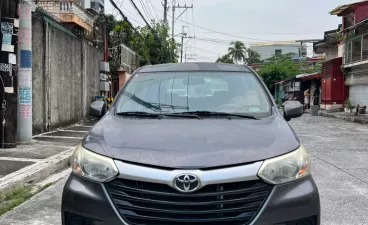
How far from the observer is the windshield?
11.6ft

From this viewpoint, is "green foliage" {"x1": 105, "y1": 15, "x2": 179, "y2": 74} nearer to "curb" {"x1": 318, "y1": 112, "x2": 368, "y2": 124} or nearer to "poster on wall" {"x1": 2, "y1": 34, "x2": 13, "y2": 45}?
"curb" {"x1": 318, "y1": 112, "x2": 368, "y2": 124}

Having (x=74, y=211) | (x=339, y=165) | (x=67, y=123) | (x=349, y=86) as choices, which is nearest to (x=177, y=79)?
(x=74, y=211)

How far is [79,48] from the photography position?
558 inches

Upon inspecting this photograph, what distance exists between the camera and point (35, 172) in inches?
238

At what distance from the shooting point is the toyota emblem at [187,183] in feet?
7.80

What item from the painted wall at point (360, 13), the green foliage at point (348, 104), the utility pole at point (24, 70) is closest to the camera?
the utility pole at point (24, 70)

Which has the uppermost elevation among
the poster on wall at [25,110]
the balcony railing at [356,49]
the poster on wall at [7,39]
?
the balcony railing at [356,49]

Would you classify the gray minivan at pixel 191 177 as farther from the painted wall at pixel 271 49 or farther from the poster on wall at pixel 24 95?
the painted wall at pixel 271 49

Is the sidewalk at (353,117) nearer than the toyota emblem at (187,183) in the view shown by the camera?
No

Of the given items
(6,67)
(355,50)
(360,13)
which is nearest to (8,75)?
(6,67)

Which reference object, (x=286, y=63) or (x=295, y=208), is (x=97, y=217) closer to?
(x=295, y=208)

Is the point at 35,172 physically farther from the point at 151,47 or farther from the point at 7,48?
the point at 151,47

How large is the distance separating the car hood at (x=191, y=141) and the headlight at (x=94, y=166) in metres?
0.04

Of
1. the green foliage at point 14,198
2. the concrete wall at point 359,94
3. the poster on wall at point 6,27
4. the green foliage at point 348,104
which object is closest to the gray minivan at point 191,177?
the green foliage at point 14,198
